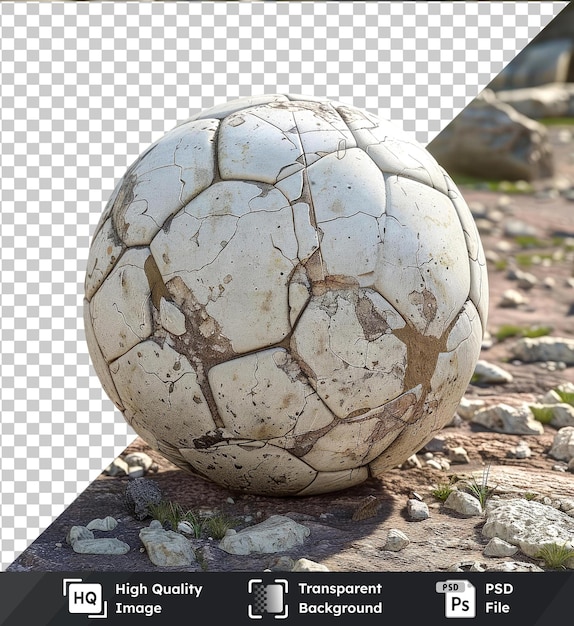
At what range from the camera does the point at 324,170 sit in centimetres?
407

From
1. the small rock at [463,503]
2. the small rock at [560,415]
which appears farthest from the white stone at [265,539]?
the small rock at [560,415]

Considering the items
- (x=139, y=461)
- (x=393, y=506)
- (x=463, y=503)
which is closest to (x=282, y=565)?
(x=393, y=506)

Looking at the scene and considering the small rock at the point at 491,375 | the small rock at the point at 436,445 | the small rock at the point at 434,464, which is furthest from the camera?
the small rock at the point at 491,375

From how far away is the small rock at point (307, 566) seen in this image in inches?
146

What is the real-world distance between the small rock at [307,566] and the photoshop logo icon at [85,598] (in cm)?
73

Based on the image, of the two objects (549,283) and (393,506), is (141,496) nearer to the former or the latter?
(393,506)

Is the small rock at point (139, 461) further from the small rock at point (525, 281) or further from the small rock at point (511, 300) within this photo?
the small rock at point (525, 281)

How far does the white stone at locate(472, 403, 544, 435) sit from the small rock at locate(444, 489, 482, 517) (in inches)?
46.6

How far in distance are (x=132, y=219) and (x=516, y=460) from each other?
2424mm

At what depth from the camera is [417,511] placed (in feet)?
14.4

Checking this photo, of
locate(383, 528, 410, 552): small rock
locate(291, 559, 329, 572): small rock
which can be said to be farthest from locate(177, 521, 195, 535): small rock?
locate(383, 528, 410, 552): small rock

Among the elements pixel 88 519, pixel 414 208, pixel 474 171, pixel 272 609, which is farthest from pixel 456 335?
pixel 474 171

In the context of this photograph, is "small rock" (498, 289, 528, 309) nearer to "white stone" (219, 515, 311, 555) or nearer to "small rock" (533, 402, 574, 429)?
"small rock" (533, 402, 574, 429)

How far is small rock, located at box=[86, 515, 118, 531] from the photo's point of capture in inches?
171
